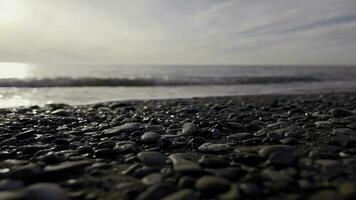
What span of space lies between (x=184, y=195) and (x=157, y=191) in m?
0.19

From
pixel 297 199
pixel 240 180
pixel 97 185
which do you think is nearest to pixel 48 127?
pixel 97 185

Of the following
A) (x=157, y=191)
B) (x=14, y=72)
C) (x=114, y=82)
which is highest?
(x=14, y=72)

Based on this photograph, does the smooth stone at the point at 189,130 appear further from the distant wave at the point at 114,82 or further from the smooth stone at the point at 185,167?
the distant wave at the point at 114,82

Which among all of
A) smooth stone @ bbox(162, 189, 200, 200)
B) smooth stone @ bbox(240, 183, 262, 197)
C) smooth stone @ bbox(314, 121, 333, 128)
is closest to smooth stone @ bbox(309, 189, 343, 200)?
smooth stone @ bbox(240, 183, 262, 197)

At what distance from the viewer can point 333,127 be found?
402 centimetres

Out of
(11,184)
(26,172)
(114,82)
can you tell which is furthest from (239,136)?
(114,82)

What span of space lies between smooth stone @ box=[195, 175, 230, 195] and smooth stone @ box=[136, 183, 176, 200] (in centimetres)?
17

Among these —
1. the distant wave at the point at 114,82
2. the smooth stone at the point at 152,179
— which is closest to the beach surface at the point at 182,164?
the smooth stone at the point at 152,179

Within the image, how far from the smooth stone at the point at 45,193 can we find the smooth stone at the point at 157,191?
45 cm

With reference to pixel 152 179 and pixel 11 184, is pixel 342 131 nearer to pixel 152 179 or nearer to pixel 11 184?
pixel 152 179

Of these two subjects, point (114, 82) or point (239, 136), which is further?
point (114, 82)

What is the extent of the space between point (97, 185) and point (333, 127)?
123 inches

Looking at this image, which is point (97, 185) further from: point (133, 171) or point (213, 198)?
point (213, 198)

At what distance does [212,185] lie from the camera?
198cm
